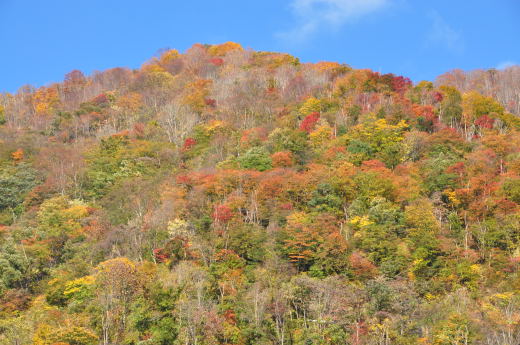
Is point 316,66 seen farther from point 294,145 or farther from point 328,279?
point 328,279

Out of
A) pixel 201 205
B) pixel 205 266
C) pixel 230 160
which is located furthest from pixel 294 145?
pixel 205 266

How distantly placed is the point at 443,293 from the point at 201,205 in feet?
53.5

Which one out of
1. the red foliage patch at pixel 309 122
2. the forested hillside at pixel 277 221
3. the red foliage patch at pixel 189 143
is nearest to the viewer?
the forested hillside at pixel 277 221

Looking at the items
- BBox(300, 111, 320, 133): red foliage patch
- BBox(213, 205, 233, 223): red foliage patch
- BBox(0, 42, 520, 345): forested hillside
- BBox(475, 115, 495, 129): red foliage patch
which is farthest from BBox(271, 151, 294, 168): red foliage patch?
BBox(475, 115, 495, 129): red foliage patch

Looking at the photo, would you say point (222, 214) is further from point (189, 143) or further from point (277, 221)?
point (189, 143)

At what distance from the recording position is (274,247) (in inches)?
1438

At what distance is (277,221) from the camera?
128 feet

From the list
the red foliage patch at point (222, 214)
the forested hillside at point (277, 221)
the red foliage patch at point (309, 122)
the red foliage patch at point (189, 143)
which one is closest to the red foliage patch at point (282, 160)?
the forested hillside at point (277, 221)

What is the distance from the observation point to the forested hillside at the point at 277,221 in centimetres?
3106

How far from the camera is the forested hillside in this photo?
3106 centimetres

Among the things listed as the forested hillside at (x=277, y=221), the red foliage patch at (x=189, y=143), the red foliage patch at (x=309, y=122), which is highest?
the red foliage patch at (x=309, y=122)

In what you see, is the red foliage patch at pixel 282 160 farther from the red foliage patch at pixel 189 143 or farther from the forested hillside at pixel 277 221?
the red foliage patch at pixel 189 143

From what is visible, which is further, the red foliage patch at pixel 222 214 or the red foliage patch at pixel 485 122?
the red foliage patch at pixel 485 122

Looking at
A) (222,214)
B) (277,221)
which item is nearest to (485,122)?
(277,221)
